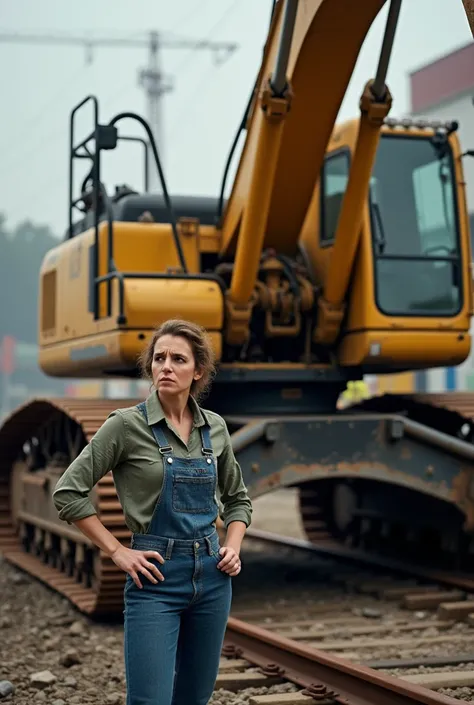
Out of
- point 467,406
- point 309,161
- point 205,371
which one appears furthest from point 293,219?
point 205,371

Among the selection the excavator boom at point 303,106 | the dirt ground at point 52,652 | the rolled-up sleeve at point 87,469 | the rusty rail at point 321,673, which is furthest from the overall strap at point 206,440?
the excavator boom at point 303,106

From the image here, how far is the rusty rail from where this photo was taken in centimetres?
516

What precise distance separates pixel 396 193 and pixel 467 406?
1.66 m

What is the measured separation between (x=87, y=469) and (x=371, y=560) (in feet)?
22.1

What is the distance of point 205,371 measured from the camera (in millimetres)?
3859

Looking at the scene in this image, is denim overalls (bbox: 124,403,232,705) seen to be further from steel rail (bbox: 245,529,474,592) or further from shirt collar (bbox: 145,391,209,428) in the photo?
steel rail (bbox: 245,529,474,592)

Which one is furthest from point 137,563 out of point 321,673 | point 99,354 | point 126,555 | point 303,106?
point 99,354

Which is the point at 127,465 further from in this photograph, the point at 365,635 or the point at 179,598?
the point at 365,635

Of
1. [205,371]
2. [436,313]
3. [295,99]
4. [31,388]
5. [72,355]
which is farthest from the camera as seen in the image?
[31,388]

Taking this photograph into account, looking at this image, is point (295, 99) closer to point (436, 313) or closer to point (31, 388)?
point (436, 313)

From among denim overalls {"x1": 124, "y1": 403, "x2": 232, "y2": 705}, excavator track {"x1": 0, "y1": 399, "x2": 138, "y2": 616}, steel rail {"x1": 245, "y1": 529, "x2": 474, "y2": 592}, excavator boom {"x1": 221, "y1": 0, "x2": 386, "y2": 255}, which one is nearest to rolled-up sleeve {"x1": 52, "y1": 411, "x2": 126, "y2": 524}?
denim overalls {"x1": 124, "y1": 403, "x2": 232, "y2": 705}

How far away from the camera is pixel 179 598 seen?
3609 millimetres

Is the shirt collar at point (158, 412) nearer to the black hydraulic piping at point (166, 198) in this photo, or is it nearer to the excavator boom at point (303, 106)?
the excavator boom at point (303, 106)

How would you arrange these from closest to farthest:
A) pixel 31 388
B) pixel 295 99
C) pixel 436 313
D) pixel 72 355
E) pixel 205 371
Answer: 1. pixel 205 371
2. pixel 295 99
3. pixel 436 313
4. pixel 72 355
5. pixel 31 388
